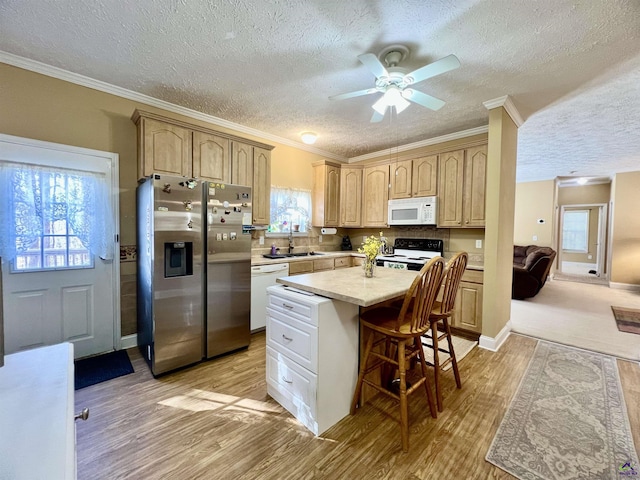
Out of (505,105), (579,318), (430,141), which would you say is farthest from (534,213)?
(505,105)

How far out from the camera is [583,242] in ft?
28.0

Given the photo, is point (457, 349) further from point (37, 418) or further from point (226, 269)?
point (37, 418)

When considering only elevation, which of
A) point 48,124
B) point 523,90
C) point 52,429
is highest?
point 523,90

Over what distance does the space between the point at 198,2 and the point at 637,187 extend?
858 cm

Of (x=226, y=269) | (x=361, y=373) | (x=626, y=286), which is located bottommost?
(x=626, y=286)

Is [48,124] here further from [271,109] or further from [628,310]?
[628,310]

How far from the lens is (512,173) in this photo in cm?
333

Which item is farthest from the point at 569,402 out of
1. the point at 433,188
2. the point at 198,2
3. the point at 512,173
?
the point at 198,2

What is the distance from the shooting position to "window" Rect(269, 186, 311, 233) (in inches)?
170

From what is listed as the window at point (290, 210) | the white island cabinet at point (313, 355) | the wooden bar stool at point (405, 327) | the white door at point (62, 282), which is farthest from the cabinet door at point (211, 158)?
the wooden bar stool at point (405, 327)

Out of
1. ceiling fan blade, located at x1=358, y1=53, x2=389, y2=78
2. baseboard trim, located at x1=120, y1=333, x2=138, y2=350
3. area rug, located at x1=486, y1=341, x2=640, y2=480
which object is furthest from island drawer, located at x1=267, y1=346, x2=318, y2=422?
ceiling fan blade, located at x1=358, y1=53, x2=389, y2=78

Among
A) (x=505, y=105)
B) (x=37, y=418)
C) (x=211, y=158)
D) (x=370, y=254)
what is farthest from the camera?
(x=211, y=158)

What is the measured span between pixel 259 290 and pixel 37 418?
2.71 metres

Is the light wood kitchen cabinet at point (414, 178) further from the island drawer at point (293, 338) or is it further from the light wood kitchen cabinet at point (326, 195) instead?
the island drawer at point (293, 338)
